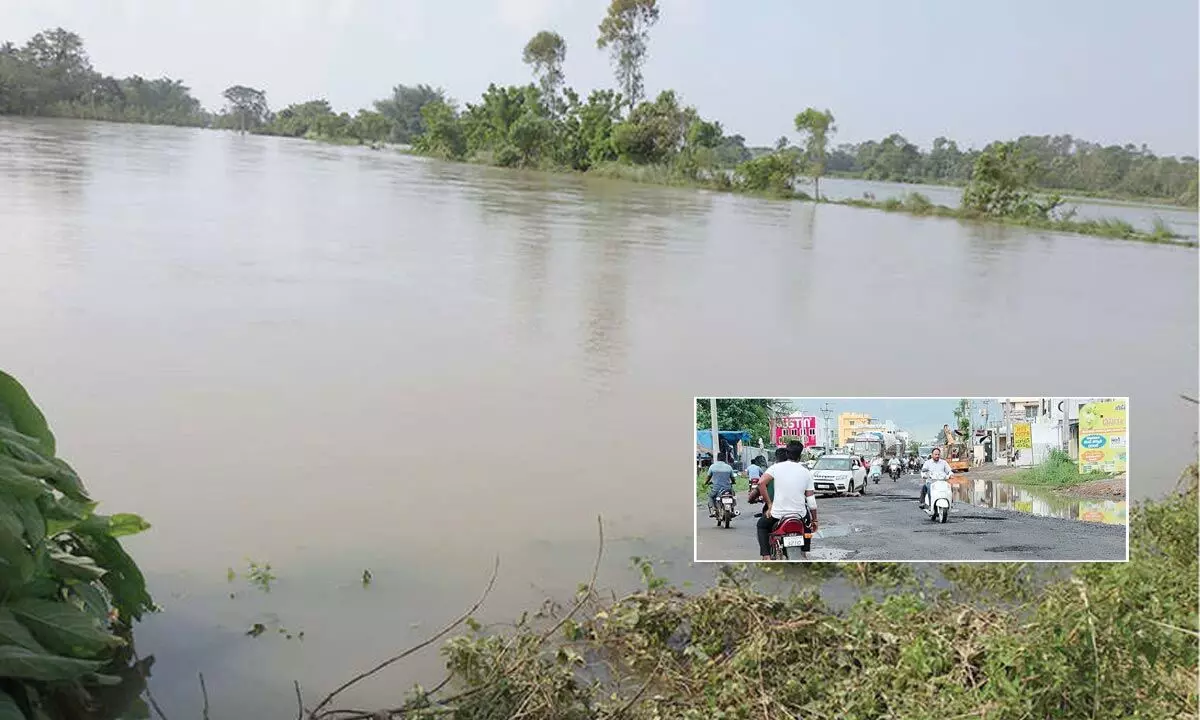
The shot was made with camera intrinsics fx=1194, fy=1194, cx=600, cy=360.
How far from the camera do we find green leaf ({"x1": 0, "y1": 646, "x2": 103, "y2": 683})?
159 centimetres

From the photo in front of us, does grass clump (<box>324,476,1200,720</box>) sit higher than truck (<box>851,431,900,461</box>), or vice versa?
truck (<box>851,431,900,461</box>)

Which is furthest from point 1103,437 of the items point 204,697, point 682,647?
Result: point 204,697

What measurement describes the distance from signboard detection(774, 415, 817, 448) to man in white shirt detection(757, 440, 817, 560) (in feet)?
0.10

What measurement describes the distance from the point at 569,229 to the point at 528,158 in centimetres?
1676

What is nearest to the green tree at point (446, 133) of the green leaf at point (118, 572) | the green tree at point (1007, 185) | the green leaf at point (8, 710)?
the green tree at point (1007, 185)

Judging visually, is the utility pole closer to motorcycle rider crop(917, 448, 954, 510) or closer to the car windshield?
the car windshield

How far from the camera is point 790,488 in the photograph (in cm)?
257

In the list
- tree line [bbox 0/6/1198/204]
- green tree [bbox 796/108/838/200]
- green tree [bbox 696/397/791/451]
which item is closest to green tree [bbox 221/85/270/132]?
tree line [bbox 0/6/1198/204]

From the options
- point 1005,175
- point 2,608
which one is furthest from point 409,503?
point 1005,175

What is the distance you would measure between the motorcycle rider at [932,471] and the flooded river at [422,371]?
2.77ft

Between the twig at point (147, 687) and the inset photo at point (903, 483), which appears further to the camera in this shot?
the inset photo at point (903, 483)

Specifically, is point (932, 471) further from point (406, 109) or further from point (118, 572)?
point (406, 109)

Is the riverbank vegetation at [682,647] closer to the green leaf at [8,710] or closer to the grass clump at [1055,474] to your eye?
the green leaf at [8,710]

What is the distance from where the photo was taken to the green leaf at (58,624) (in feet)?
5.56
